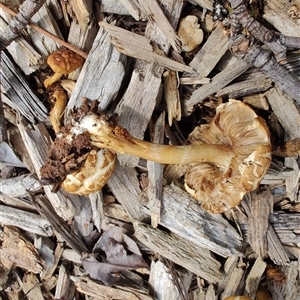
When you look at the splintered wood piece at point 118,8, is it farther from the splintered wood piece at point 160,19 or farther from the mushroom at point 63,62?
the mushroom at point 63,62

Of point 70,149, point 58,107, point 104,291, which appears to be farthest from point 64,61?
point 104,291

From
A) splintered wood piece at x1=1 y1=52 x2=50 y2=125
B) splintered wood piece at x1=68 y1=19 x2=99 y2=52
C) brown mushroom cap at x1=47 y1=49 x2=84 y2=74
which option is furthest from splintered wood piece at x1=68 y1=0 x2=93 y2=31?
splintered wood piece at x1=1 y1=52 x2=50 y2=125

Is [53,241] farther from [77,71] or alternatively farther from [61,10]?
[61,10]

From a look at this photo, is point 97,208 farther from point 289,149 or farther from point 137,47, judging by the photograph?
point 289,149

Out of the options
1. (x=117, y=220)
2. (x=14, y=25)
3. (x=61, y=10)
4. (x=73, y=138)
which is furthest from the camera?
(x=117, y=220)

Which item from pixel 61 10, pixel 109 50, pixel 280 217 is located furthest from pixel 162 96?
pixel 280 217

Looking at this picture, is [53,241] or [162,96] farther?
[53,241]
